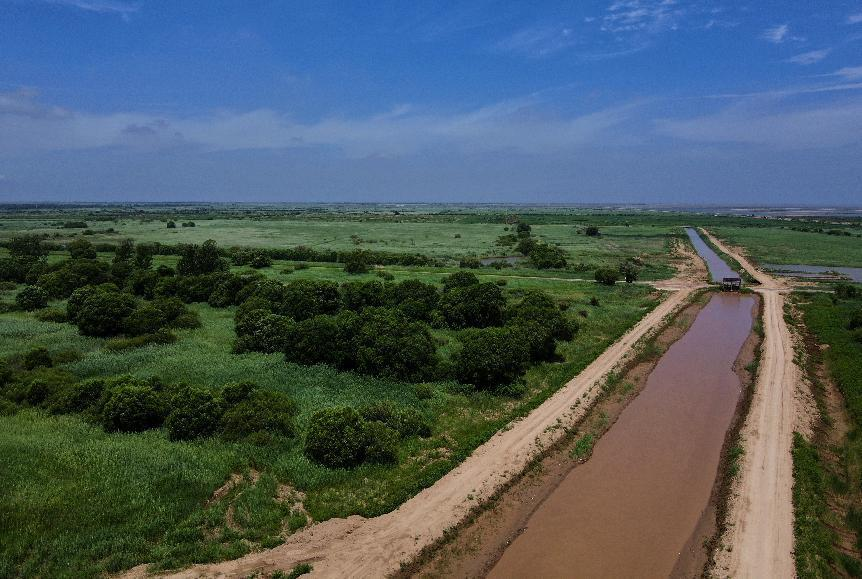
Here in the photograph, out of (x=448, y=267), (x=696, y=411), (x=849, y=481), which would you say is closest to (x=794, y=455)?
(x=849, y=481)

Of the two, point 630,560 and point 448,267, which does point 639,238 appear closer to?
point 448,267

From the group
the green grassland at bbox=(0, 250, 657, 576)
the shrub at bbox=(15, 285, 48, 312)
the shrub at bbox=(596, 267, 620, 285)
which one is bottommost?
the green grassland at bbox=(0, 250, 657, 576)

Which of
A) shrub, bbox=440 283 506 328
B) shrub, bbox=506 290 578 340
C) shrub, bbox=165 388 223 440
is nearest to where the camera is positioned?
shrub, bbox=165 388 223 440

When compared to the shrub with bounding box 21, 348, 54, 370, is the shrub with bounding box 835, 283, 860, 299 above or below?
above

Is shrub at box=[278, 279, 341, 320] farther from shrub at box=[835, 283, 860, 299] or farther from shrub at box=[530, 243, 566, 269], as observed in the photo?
shrub at box=[835, 283, 860, 299]

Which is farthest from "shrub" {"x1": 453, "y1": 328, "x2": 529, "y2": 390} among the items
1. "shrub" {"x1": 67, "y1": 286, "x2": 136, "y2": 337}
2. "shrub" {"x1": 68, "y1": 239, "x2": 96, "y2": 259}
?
"shrub" {"x1": 68, "y1": 239, "x2": 96, "y2": 259}

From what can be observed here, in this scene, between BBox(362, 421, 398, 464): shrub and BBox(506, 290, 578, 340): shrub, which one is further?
BBox(506, 290, 578, 340): shrub
